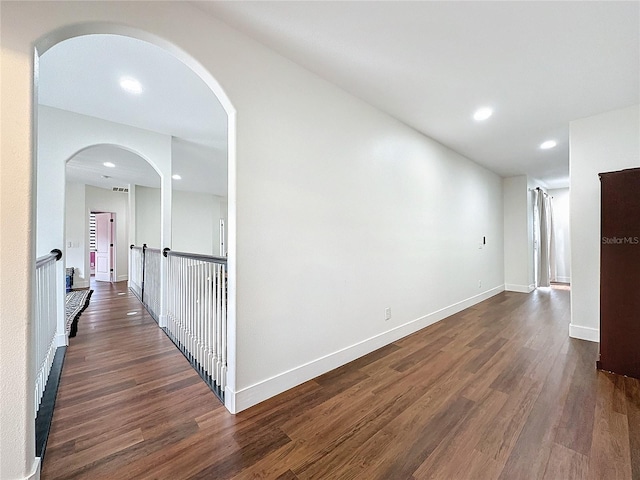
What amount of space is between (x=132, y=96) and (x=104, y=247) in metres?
6.90

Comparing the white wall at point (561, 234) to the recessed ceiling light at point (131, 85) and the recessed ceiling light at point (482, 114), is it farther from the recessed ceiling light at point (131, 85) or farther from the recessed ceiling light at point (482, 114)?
the recessed ceiling light at point (131, 85)

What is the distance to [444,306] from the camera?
12.6ft

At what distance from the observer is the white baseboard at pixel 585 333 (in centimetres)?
295

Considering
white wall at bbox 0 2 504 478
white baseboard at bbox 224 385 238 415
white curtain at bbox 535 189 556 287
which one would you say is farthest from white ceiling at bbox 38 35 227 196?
white curtain at bbox 535 189 556 287

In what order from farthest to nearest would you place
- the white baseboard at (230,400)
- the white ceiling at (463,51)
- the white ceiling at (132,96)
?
the white ceiling at (132,96) → the white baseboard at (230,400) → the white ceiling at (463,51)

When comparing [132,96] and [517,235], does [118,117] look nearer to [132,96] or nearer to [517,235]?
[132,96]

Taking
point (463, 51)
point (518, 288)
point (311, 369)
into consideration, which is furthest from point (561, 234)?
point (311, 369)

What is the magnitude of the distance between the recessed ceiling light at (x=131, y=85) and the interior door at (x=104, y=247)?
667 cm

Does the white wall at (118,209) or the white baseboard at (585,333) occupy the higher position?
the white wall at (118,209)

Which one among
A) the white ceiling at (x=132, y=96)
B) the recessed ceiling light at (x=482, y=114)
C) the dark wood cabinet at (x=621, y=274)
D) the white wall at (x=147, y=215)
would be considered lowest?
the dark wood cabinet at (x=621, y=274)

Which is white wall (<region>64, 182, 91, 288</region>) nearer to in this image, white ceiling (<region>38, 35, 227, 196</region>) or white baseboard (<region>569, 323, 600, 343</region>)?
white ceiling (<region>38, 35, 227, 196</region>)

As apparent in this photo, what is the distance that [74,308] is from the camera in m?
4.12

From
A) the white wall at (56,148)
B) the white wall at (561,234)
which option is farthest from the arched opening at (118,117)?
the white wall at (561,234)

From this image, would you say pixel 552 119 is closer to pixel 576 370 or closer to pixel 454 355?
pixel 576 370
